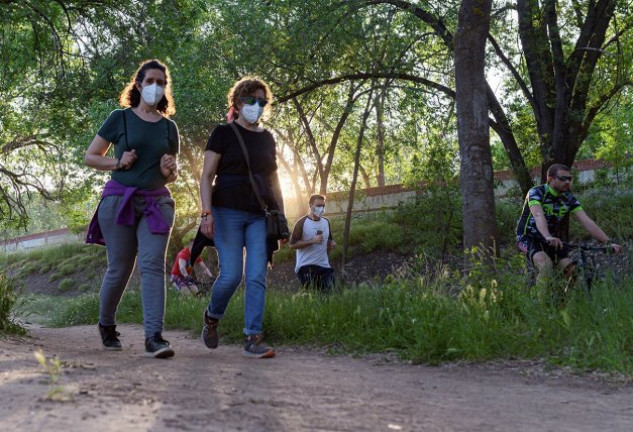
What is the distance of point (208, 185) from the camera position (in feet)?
20.0

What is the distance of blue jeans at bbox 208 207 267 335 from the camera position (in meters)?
6.12

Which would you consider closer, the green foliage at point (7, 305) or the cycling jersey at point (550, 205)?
the green foliage at point (7, 305)

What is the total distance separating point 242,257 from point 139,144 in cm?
115

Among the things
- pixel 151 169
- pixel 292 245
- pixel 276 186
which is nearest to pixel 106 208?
pixel 151 169

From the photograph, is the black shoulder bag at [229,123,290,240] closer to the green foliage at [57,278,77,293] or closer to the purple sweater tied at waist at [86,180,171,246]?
the purple sweater tied at waist at [86,180,171,246]

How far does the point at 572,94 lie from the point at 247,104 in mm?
9942

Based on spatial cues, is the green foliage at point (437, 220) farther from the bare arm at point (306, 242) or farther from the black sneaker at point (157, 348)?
the black sneaker at point (157, 348)

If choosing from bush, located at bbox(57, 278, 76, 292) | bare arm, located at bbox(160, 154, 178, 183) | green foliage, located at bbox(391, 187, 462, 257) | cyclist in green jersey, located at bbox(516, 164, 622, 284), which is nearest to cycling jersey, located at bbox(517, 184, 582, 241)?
cyclist in green jersey, located at bbox(516, 164, 622, 284)

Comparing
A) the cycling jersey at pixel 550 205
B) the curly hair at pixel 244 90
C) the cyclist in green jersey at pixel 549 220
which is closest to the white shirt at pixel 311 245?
the cyclist in green jersey at pixel 549 220

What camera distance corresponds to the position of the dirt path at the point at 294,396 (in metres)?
3.30

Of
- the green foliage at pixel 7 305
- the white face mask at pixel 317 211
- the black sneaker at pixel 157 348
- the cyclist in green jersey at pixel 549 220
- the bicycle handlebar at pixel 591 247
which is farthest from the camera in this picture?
the white face mask at pixel 317 211

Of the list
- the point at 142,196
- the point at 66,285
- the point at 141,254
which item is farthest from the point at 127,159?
the point at 66,285

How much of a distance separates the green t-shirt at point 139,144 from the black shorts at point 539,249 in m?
3.76

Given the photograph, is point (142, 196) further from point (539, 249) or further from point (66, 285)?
point (66, 285)
